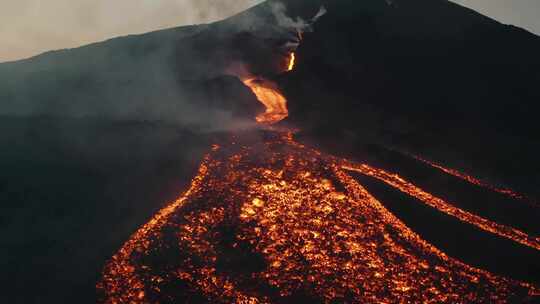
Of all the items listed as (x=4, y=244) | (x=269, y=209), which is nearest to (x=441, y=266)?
(x=269, y=209)

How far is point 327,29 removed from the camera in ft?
67.6

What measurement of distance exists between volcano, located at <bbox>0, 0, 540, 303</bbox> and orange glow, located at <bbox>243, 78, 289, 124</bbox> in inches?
3.6

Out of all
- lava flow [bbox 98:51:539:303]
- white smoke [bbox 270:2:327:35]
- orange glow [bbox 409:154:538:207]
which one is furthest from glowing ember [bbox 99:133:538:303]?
white smoke [bbox 270:2:327:35]

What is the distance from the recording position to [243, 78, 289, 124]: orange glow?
16.2 meters

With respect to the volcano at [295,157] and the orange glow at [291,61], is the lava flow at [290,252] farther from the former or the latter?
the orange glow at [291,61]

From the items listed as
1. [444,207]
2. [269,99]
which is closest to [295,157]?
[444,207]

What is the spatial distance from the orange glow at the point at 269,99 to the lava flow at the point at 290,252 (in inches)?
241

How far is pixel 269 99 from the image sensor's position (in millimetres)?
17969

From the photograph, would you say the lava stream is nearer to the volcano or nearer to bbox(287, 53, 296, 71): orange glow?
the volcano

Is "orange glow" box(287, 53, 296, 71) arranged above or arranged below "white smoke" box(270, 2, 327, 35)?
below

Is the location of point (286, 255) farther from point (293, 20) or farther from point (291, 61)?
point (293, 20)

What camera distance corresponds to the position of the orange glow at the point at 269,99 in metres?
16.2

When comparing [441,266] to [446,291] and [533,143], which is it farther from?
[533,143]

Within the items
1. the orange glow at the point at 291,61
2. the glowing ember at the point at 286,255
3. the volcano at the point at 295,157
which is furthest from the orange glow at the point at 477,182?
the orange glow at the point at 291,61
